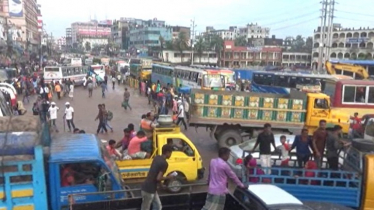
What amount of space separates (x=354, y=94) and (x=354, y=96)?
3.8 inches

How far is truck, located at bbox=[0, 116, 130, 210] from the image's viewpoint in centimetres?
574

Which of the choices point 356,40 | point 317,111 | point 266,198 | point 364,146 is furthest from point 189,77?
point 356,40

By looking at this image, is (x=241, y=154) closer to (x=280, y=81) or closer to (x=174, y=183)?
(x=174, y=183)

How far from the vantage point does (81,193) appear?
6.12 metres

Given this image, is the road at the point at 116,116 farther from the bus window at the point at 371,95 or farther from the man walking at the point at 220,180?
the bus window at the point at 371,95

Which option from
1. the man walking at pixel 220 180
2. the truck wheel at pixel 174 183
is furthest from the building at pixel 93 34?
the man walking at pixel 220 180

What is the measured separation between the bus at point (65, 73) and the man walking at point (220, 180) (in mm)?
27158

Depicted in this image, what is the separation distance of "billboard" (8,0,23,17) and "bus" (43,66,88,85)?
3791 centimetres

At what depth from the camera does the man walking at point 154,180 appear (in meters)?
5.60

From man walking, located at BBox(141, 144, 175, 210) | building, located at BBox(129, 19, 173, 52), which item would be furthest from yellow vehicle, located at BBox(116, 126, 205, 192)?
building, located at BBox(129, 19, 173, 52)

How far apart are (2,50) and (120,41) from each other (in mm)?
95543

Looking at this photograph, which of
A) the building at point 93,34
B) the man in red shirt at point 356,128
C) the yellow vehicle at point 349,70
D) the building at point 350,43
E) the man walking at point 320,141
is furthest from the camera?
the building at point 93,34

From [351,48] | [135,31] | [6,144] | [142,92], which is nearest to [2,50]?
[142,92]

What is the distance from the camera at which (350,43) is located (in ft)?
255
